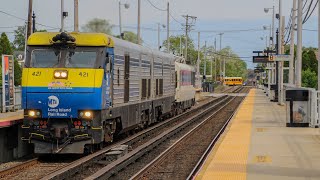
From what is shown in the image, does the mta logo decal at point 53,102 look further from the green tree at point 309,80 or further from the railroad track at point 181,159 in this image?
the green tree at point 309,80

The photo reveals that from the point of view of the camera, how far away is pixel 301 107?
25.3m

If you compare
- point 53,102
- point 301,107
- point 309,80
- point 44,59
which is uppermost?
point 44,59

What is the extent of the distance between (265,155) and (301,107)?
972cm

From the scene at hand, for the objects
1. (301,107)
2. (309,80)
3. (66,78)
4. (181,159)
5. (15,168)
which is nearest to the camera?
(15,168)

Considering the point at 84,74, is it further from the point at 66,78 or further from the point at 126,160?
the point at 126,160

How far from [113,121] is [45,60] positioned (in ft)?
9.41

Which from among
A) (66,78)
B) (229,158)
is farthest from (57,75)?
(229,158)

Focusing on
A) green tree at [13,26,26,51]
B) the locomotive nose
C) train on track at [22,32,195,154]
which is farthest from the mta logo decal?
green tree at [13,26,26,51]

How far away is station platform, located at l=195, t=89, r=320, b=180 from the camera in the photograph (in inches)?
508

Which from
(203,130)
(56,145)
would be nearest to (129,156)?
(56,145)

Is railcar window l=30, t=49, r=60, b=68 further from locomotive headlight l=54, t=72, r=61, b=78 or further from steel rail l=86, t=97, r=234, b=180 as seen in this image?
steel rail l=86, t=97, r=234, b=180

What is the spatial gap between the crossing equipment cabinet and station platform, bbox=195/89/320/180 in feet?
3.10

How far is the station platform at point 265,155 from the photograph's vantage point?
12.9m

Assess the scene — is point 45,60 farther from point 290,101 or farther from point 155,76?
point 290,101
